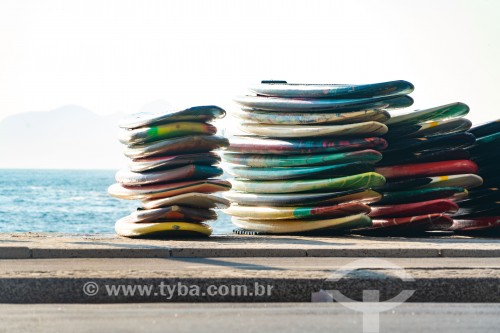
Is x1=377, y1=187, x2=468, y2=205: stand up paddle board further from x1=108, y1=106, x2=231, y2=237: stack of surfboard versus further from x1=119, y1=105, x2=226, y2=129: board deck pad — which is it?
x1=119, y1=105, x2=226, y2=129: board deck pad

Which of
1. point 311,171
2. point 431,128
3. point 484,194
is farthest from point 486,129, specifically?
point 311,171

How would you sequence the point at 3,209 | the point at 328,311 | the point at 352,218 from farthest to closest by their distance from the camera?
the point at 3,209 → the point at 352,218 → the point at 328,311

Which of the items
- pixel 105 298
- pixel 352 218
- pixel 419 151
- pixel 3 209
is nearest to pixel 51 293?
pixel 105 298

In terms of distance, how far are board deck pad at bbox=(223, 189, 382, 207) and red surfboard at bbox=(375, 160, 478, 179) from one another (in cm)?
53

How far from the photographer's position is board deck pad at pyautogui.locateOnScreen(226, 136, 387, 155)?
1623cm

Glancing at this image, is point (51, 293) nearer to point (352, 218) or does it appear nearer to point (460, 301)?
point (460, 301)

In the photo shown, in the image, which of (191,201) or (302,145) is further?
(302,145)

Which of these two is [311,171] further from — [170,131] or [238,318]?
[238,318]

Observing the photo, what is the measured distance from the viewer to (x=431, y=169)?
16.6 meters

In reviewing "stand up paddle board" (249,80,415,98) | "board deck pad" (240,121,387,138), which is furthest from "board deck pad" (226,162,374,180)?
"stand up paddle board" (249,80,415,98)

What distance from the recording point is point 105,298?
990 cm

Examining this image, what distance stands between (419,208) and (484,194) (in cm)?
101

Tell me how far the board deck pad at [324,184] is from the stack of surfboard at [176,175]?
1.30m

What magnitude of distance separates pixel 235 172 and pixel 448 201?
9.41 feet
